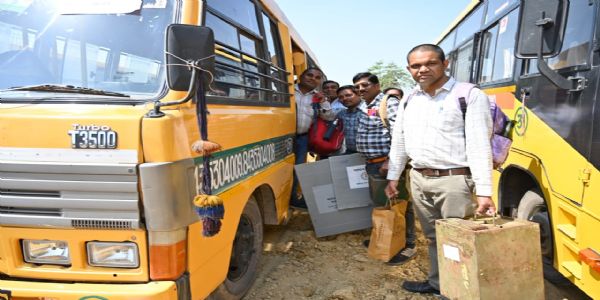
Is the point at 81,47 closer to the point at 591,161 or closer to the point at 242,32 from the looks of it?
the point at 242,32

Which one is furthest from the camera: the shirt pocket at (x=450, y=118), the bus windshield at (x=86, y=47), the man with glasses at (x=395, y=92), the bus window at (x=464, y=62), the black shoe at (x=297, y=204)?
the bus window at (x=464, y=62)

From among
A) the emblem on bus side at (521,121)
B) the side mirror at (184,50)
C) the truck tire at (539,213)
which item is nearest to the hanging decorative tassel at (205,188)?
the side mirror at (184,50)

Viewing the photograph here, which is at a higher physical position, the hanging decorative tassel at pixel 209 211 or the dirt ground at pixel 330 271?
the hanging decorative tassel at pixel 209 211

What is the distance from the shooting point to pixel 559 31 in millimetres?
2365

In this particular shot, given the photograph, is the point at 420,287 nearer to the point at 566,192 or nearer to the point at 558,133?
the point at 566,192

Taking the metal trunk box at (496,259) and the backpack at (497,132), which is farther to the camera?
the backpack at (497,132)

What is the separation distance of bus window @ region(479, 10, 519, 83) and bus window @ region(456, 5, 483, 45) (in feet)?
1.48

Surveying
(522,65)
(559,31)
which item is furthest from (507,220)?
(522,65)

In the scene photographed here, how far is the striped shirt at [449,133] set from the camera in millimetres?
2590

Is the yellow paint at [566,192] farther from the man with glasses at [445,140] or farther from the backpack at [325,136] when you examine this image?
the backpack at [325,136]

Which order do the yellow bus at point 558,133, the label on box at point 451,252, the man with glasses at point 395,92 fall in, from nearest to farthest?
1. the yellow bus at point 558,133
2. the label on box at point 451,252
3. the man with glasses at point 395,92

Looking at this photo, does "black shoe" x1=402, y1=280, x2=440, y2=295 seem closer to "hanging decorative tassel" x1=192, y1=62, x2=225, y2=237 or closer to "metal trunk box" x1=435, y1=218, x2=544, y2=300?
"metal trunk box" x1=435, y1=218, x2=544, y2=300

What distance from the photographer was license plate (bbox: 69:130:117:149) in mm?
1919

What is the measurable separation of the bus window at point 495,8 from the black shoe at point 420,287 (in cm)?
265
